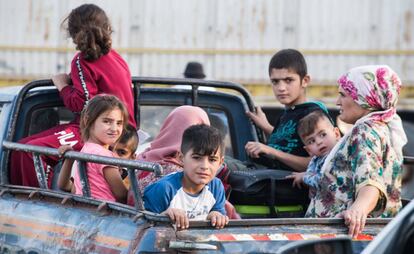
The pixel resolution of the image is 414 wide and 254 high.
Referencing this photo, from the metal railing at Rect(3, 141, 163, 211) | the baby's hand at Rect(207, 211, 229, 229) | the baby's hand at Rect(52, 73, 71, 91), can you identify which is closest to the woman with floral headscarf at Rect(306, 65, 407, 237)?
the baby's hand at Rect(207, 211, 229, 229)

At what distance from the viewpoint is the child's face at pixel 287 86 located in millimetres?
7910

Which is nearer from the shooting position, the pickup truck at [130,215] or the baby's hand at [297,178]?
the pickup truck at [130,215]

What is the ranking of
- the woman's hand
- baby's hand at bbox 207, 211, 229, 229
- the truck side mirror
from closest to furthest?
1. the truck side mirror
2. baby's hand at bbox 207, 211, 229, 229
3. the woman's hand

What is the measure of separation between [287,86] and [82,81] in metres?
1.26

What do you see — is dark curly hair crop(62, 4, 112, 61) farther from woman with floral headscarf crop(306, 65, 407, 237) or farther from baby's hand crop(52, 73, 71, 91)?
woman with floral headscarf crop(306, 65, 407, 237)

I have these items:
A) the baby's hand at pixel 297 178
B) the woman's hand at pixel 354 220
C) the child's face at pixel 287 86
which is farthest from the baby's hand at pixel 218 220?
the child's face at pixel 287 86

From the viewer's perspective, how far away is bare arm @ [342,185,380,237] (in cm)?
620

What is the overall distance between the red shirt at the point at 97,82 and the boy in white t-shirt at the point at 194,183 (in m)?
1.40

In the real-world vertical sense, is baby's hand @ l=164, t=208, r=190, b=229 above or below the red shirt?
below

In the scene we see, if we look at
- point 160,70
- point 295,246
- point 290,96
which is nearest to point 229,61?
point 160,70

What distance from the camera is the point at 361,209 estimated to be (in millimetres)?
6309

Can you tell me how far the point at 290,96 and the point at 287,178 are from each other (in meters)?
0.83

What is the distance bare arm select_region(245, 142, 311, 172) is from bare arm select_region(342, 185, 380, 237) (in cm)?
102

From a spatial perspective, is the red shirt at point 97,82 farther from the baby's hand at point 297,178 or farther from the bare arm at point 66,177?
the baby's hand at point 297,178
